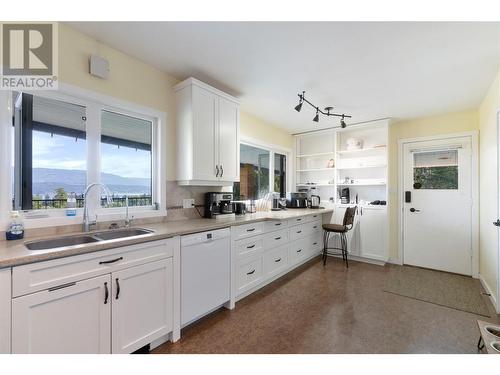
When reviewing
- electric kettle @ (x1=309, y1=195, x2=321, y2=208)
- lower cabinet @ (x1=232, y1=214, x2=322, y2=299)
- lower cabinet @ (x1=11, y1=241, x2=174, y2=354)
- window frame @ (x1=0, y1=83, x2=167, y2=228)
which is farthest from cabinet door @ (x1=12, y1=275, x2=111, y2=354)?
electric kettle @ (x1=309, y1=195, x2=321, y2=208)

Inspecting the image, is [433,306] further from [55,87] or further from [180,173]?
[55,87]

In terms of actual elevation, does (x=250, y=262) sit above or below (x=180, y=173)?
below

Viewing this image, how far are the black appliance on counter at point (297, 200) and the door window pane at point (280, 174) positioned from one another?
0.69 feet

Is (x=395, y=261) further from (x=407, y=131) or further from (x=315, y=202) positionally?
(x=407, y=131)

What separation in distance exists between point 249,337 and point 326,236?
2.86 metres

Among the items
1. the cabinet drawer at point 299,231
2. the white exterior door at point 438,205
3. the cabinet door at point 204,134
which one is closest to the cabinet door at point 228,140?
the cabinet door at point 204,134

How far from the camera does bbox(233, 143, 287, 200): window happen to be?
12.8ft

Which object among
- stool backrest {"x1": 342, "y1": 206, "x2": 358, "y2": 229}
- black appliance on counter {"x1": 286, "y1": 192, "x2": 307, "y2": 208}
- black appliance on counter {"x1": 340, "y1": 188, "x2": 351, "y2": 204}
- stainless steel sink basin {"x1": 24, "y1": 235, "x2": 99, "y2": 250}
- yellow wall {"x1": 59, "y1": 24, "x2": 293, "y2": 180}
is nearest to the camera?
stainless steel sink basin {"x1": 24, "y1": 235, "x2": 99, "y2": 250}

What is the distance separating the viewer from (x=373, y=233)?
4027 millimetres

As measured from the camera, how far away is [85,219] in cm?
191

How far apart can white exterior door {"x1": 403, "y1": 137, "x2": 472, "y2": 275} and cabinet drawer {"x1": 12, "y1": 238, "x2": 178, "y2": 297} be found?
13.3 feet

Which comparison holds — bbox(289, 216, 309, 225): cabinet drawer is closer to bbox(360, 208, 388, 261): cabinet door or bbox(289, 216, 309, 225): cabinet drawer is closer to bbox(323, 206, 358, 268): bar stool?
bbox(323, 206, 358, 268): bar stool

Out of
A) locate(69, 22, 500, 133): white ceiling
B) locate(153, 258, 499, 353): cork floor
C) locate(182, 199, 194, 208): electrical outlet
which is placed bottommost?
locate(153, 258, 499, 353): cork floor
